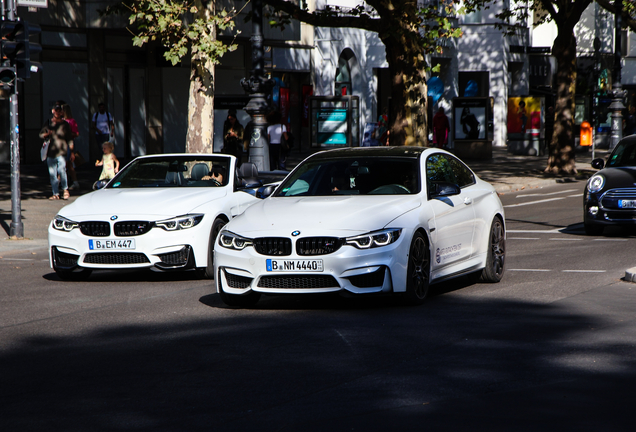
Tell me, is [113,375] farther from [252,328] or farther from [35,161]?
[35,161]

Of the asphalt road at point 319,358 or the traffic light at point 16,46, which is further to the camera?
the traffic light at point 16,46

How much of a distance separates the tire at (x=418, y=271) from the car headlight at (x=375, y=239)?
0.23 metres

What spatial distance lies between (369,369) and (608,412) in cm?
Answer: 159

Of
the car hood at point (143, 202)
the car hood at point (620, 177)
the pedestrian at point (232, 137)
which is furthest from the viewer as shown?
the pedestrian at point (232, 137)

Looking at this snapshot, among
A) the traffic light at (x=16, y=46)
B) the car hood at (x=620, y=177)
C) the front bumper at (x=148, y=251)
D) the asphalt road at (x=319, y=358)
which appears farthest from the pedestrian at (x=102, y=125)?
the asphalt road at (x=319, y=358)

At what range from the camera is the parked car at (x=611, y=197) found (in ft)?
48.5

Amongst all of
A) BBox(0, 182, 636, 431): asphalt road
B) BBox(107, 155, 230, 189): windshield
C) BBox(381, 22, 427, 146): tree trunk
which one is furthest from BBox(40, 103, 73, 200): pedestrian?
BBox(0, 182, 636, 431): asphalt road

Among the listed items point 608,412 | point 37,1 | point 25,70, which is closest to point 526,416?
point 608,412

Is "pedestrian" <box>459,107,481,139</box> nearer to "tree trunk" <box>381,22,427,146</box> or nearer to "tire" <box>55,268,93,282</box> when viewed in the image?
"tree trunk" <box>381,22,427,146</box>

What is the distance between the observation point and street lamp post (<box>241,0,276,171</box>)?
1933cm

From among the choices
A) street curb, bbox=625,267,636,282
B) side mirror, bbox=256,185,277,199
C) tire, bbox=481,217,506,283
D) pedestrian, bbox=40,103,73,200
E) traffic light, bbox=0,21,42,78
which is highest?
traffic light, bbox=0,21,42,78

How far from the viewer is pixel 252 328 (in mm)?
7852

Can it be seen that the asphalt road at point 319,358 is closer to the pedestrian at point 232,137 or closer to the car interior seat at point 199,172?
the car interior seat at point 199,172

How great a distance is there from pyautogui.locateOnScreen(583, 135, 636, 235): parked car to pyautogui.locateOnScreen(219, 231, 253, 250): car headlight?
7.88m
